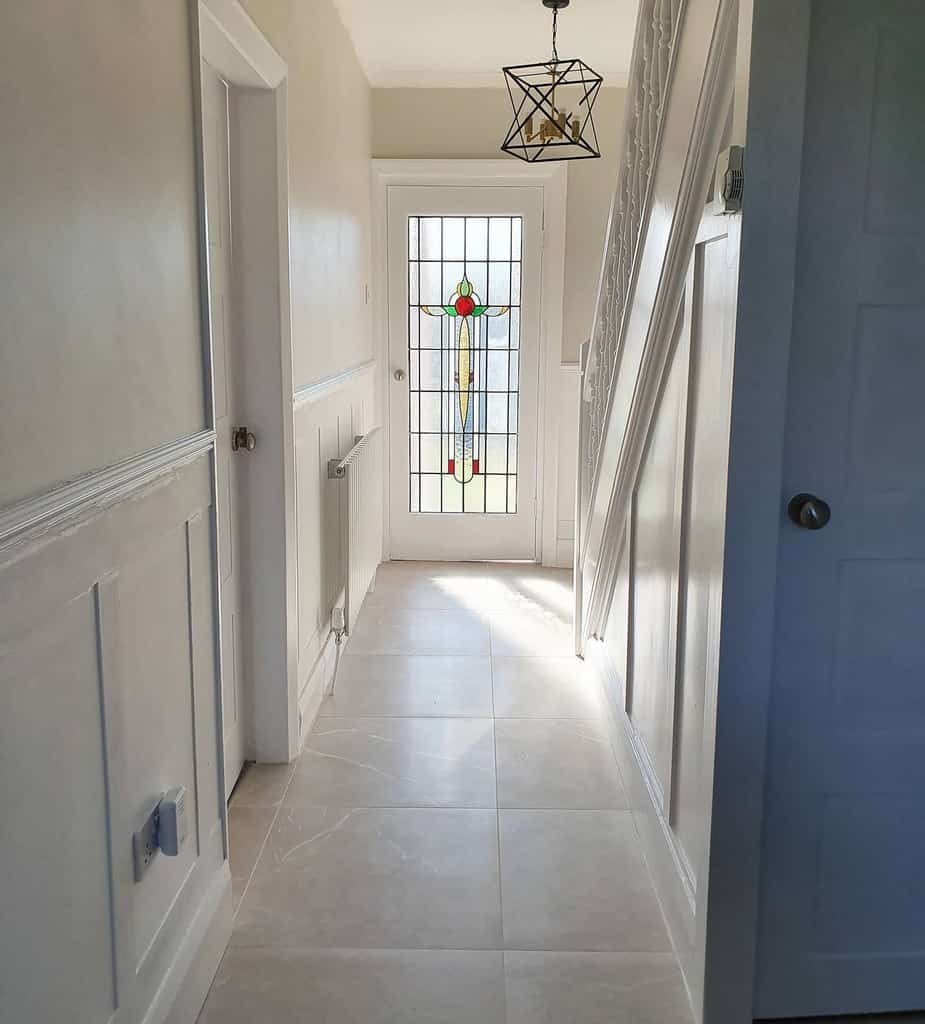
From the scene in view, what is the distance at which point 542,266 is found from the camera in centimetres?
509

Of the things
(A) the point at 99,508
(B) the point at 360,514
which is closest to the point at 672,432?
(A) the point at 99,508

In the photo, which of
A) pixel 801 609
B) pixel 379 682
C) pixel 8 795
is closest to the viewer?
pixel 8 795

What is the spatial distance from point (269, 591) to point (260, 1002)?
1.16m

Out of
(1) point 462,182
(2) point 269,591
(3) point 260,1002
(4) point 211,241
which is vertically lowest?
(3) point 260,1002

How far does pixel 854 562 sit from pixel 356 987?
1.25 m

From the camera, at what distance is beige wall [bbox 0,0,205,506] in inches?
45.6

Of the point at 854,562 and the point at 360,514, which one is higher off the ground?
the point at 854,562

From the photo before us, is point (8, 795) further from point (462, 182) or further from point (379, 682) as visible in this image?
point (462, 182)

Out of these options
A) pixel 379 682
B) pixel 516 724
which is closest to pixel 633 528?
pixel 516 724

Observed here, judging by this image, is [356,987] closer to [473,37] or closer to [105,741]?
[105,741]

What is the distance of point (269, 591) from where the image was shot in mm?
2785

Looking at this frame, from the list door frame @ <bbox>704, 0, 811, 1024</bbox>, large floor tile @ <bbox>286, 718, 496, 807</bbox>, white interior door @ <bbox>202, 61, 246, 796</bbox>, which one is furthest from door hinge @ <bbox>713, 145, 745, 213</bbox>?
large floor tile @ <bbox>286, 718, 496, 807</bbox>

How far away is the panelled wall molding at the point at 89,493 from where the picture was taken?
1.14 m

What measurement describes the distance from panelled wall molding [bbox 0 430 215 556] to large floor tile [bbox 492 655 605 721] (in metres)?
1.81
